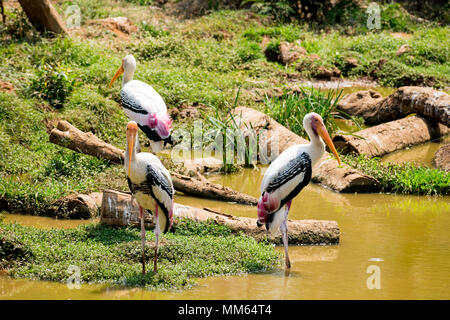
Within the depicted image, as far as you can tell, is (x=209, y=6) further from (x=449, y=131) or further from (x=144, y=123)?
(x=144, y=123)

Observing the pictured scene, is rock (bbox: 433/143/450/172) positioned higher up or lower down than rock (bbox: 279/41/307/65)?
lower down

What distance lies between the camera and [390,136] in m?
11.5

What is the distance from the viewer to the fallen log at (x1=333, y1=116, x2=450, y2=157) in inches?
424

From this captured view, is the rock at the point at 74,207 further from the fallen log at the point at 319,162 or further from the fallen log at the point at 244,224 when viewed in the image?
the fallen log at the point at 319,162

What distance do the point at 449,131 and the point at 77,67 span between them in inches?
289

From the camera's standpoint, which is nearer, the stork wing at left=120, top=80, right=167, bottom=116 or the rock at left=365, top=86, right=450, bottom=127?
the stork wing at left=120, top=80, right=167, bottom=116

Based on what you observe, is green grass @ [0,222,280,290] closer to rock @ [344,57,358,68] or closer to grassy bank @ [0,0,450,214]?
grassy bank @ [0,0,450,214]

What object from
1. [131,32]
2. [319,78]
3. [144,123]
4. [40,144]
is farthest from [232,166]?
[131,32]

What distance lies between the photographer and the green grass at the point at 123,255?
614 cm

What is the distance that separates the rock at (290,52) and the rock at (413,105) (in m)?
3.87

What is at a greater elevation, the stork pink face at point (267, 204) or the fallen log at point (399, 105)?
the fallen log at point (399, 105)

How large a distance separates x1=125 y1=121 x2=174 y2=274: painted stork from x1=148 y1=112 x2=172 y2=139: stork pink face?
196cm

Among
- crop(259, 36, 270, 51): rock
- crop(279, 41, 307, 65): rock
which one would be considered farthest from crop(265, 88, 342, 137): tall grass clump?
crop(259, 36, 270, 51): rock

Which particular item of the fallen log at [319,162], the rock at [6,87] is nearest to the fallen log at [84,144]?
the fallen log at [319,162]
